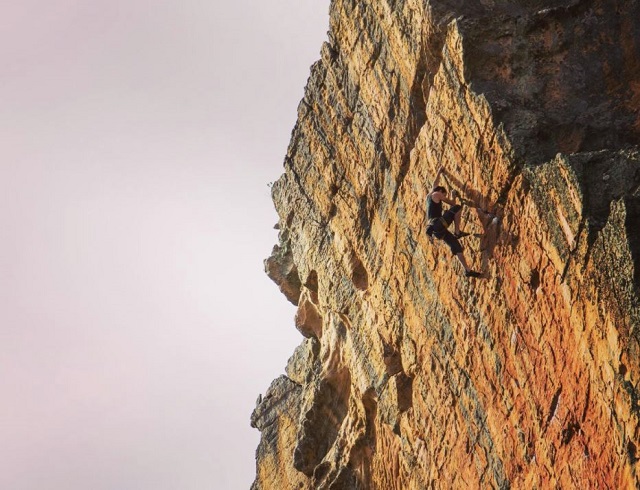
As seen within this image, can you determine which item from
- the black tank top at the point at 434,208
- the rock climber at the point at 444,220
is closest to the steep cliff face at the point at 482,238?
the rock climber at the point at 444,220

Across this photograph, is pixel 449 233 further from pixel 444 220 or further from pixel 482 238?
pixel 482 238

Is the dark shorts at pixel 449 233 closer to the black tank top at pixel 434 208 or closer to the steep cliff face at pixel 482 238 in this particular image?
the black tank top at pixel 434 208

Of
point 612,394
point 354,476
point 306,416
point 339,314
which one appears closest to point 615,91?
point 612,394

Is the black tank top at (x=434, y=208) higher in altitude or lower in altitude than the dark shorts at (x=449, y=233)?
higher

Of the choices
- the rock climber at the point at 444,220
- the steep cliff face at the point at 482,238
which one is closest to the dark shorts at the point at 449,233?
the rock climber at the point at 444,220

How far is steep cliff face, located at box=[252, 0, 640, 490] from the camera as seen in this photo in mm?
19641

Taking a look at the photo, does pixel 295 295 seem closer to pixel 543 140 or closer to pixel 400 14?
pixel 400 14

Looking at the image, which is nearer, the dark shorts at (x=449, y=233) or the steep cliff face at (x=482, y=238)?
the steep cliff face at (x=482, y=238)

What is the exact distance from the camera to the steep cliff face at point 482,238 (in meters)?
19.6

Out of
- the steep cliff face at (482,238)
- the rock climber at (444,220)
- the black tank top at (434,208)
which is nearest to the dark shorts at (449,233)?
the rock climber at (444,220)

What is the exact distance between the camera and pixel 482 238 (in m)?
24.3

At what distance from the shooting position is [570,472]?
20719 mm

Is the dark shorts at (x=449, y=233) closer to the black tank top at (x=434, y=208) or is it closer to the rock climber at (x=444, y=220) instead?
the rock climber at (x=444, y=220)

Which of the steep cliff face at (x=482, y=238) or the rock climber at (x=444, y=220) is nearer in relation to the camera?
the steep cliff face at (x=482, y=238)
